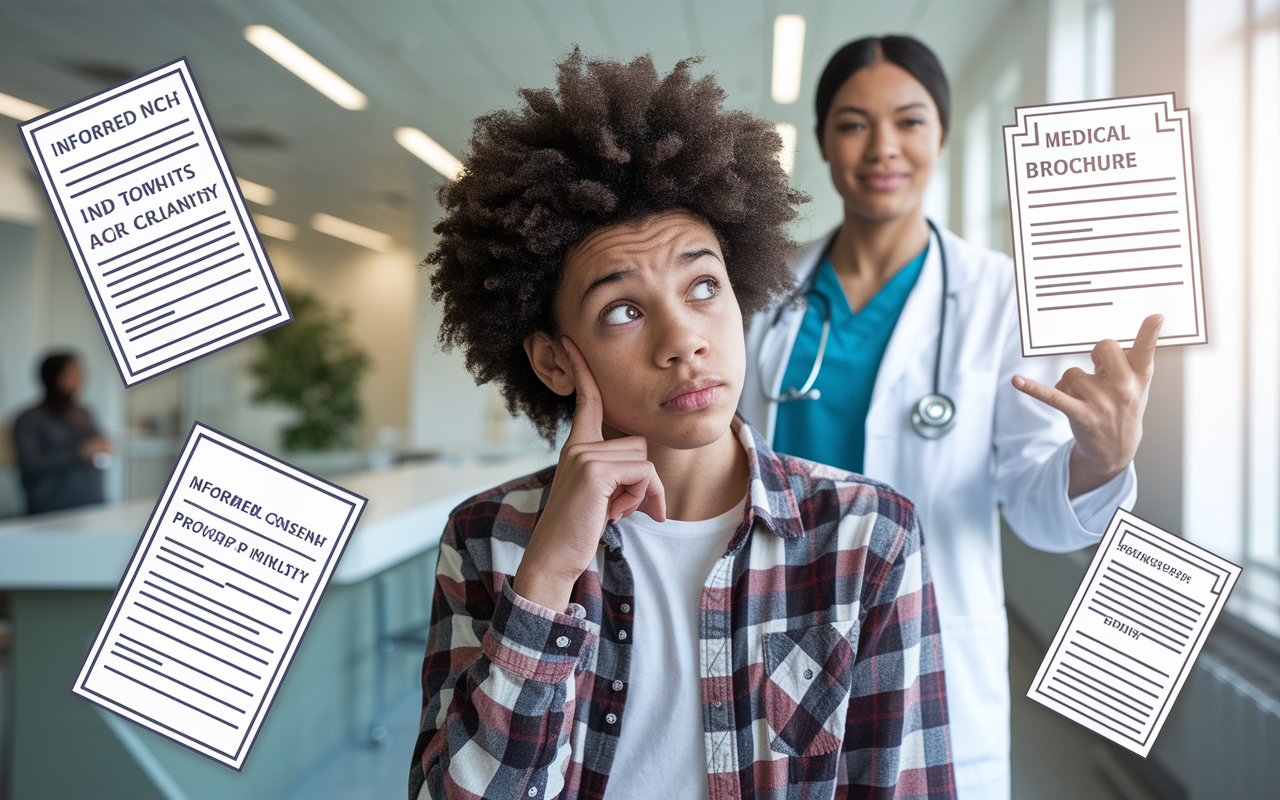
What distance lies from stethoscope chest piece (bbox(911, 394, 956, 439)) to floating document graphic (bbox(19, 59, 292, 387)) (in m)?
0.93

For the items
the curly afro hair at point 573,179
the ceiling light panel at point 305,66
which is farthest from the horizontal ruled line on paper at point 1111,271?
the ceiling light panel at point 305,66

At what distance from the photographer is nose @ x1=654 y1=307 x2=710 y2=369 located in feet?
2.60

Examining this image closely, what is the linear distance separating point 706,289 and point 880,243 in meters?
0.62

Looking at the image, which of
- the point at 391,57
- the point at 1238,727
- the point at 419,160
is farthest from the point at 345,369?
the point at 1238,727

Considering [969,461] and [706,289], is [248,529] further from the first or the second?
[969,461]

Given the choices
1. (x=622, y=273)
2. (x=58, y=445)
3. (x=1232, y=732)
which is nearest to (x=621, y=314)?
(x=622, y=273)

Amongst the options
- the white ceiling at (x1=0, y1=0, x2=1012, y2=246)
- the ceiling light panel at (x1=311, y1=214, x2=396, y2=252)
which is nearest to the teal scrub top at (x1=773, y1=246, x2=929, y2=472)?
the white ceiling at (x1=0, y1=0, x2=1012, y2=246)

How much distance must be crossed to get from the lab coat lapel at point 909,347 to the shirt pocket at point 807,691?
44cm

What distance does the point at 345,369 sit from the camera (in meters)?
9.12

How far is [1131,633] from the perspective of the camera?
0.55 m

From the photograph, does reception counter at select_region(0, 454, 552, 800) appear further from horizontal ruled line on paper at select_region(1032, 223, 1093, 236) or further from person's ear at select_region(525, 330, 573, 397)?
horizontal ruled line on paper at select_region(1032, 223, 1093, 236)

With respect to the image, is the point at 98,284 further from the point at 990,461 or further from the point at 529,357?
the point at 990,461

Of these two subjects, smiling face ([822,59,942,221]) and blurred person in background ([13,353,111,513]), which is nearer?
smiling face ([822,59,942,221])

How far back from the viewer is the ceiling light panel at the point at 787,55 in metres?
4.64
